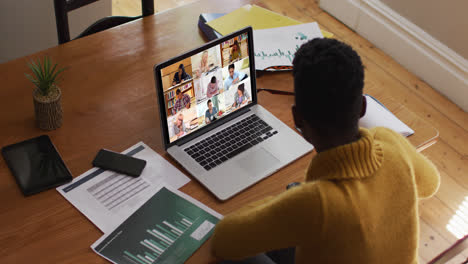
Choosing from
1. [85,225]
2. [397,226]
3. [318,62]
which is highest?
[318,62]

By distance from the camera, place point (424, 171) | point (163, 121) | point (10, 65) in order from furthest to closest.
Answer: point (10, 65) < point (163, 121) < point (424, 171)

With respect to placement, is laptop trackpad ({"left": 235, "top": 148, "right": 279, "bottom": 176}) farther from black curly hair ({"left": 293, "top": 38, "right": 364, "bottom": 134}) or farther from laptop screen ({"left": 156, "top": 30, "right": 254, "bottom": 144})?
black curly hair ({"left": 293, "top": 38, "right": 364, "bottom": 134})

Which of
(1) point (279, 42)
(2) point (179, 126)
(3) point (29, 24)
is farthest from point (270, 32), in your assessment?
(3) point (29, 24)

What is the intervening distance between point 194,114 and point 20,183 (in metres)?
0.51

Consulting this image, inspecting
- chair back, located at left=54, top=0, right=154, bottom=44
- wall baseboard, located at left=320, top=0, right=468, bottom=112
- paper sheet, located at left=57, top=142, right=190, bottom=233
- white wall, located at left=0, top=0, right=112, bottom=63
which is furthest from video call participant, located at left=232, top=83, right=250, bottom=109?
wall baseboard, located at left=320, top=0, right=468, bottom=112

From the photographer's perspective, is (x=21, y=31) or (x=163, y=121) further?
(x=21, y=31)

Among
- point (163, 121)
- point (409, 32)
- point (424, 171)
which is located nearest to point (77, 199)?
point (163, 121)

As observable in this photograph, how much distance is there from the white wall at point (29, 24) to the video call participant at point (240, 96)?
1489 millimetres

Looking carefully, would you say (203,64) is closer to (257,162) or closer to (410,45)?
(257,162)

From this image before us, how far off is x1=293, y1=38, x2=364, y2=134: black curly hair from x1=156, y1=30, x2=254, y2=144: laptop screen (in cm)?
45

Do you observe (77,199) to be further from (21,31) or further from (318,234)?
(21,31)

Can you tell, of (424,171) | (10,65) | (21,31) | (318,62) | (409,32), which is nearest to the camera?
(318,62)

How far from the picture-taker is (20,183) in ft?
4.58

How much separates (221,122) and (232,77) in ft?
0.46
